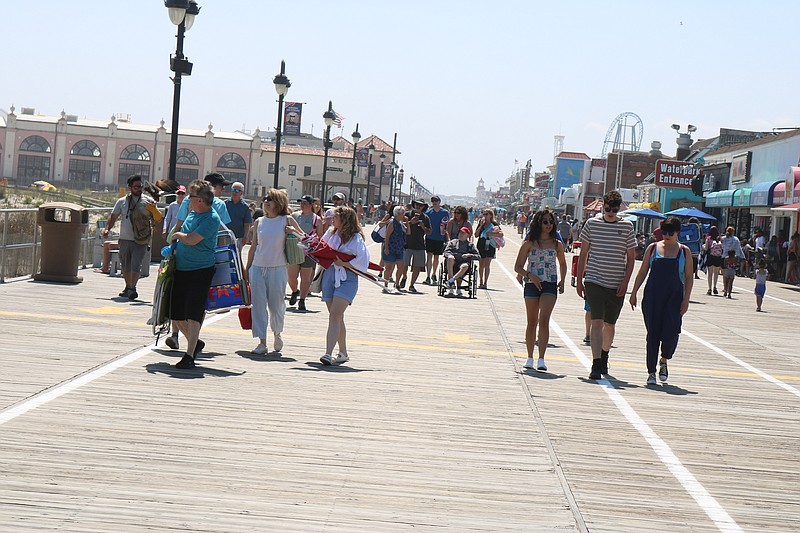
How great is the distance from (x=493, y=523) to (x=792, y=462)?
3.22m

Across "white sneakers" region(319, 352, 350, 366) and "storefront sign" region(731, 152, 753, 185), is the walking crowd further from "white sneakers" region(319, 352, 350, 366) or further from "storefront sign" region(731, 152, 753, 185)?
"storefront sign" region(731, 152, 753, 185)

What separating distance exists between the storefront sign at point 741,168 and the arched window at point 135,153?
89.0m

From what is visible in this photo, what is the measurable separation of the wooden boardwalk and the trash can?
3715 millimetres

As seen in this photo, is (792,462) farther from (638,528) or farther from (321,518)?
(321,518)

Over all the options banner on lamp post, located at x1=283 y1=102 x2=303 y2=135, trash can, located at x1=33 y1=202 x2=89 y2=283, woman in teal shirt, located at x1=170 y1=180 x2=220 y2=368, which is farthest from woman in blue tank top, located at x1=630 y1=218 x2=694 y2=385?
banner on lamp post, located at x1=283 y1=102 x2=303 y2=135

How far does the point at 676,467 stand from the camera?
7570 millimetres

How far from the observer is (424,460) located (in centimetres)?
728

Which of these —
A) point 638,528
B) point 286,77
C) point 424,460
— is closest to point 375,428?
point 424,460

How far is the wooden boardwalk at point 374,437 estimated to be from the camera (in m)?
5.98

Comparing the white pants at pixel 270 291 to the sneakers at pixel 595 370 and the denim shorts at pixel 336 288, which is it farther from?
the sneakers at pixel 595 370

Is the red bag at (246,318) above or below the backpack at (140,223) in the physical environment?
below

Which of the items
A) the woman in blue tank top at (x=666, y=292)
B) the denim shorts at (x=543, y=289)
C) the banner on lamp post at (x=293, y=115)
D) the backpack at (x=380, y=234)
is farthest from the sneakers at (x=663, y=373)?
the banner on lamp post at (x=293, y=115)

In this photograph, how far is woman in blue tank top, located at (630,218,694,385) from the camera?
37.6ft

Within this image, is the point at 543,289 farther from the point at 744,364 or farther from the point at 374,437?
the point at 374,437
